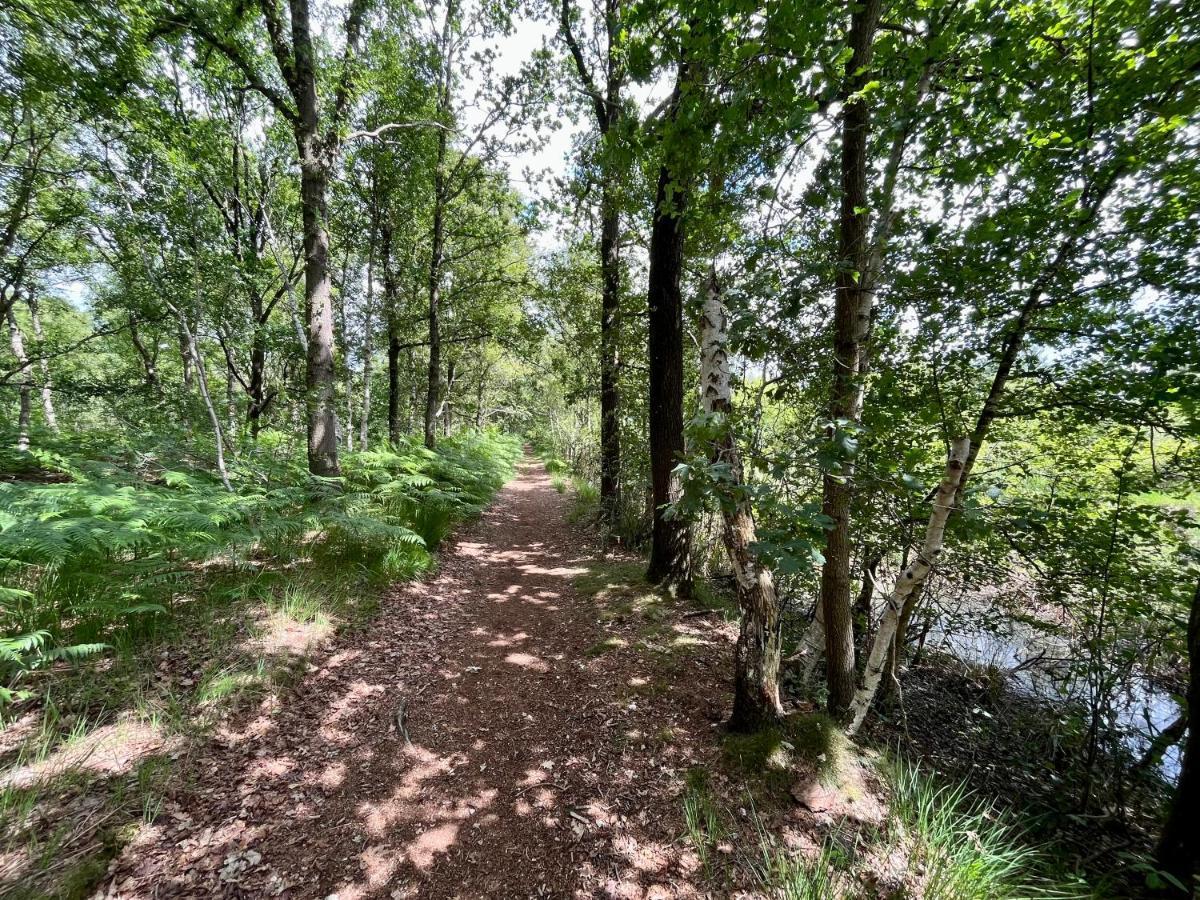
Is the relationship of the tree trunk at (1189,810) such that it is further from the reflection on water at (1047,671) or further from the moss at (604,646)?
the moss at (604,646)

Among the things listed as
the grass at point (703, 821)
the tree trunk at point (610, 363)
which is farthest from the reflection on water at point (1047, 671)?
the tree trunk at point (610, 363)

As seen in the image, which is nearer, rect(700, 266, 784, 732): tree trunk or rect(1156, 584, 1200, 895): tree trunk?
rect(1156, 584, 1200, 895): tree trunk

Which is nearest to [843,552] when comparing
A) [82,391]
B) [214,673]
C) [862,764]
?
[862,764]

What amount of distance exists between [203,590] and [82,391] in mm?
9445

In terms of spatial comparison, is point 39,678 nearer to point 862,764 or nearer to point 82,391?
point 862,764

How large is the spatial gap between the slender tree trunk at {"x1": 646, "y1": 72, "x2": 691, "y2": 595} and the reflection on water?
282 centimetres

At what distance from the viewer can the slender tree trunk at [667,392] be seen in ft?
17.3

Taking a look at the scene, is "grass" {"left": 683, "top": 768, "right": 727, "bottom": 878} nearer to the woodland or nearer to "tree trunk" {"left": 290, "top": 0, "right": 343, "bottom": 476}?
the woodland

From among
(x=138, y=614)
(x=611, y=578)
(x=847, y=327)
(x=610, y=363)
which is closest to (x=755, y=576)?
(x=847, y=327)

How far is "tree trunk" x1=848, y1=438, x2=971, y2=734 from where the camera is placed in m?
2.60

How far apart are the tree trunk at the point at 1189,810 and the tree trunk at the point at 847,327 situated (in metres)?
1.61

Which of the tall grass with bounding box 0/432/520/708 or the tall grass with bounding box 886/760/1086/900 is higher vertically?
the tall grass with bounding box 0/432/520/708

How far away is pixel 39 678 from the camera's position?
2.94 m

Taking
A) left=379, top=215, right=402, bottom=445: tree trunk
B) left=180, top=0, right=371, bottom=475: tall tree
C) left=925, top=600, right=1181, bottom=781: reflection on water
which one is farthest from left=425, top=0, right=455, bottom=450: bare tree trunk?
left=925, top=600, right=1181, bottom=781: reflection on water
